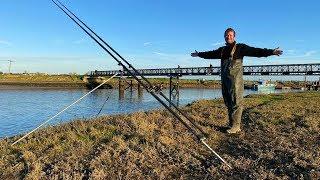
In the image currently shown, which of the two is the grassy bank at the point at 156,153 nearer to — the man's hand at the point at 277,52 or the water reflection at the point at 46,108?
the man's hand at the point at 277,52

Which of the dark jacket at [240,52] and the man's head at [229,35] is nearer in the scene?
the dark jacket at [240,52]

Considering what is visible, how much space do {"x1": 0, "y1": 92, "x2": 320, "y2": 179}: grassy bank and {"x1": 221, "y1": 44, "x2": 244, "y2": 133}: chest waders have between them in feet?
1.48

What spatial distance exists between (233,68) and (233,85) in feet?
1.28

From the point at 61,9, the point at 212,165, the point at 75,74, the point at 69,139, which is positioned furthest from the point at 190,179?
the point at 75,74

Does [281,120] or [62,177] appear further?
[281,120]

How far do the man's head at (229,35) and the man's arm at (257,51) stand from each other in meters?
0.30

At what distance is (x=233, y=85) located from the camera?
902cm

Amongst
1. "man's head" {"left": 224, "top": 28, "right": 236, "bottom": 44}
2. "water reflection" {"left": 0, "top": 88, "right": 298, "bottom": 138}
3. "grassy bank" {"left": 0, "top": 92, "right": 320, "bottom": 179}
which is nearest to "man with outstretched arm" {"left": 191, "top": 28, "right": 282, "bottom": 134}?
"man's head" {"left": 224, "top": 28, "right": 236, "bottom": 44}

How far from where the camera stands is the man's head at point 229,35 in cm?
888

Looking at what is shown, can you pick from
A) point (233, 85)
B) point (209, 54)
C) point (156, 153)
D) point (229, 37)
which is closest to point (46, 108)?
point (209, 54)

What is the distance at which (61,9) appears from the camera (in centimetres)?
881

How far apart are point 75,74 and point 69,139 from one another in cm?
14336

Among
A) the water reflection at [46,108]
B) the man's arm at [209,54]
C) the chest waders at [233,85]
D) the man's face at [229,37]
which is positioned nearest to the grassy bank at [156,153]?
the chest waders at [233,85]

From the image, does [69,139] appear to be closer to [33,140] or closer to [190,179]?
[33,140]
